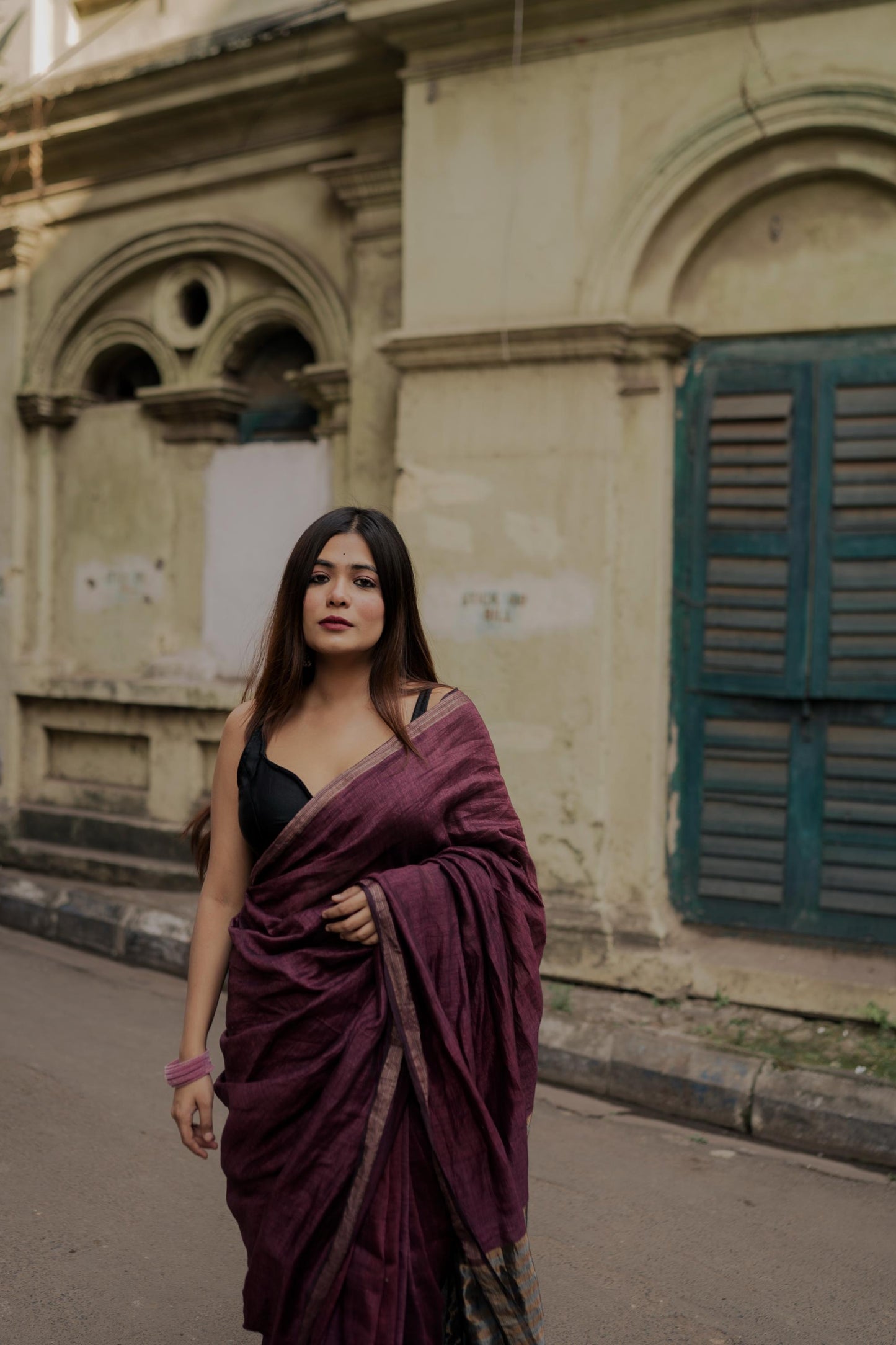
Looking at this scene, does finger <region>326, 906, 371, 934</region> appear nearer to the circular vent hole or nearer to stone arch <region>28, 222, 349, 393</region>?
stone arch <region>28, 222, 349, 393</region>

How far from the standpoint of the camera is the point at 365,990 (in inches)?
94.7

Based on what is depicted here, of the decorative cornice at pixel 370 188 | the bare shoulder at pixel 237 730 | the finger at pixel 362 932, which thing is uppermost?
the decorative cornice at pixel 370 188

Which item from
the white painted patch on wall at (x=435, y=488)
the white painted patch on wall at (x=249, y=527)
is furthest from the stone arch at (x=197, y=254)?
the white painted patch on wall at (x=435, y=488)

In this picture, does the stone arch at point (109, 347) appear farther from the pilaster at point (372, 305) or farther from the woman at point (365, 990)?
the woman at point (365, 990)

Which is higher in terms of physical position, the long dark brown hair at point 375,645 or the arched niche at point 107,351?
the arched niche at point 107,351

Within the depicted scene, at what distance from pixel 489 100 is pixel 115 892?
453cm

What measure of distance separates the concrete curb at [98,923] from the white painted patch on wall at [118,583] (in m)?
1.71

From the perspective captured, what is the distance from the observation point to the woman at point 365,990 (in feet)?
7.62

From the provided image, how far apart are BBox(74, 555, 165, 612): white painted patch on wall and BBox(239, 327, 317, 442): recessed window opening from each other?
97 cm

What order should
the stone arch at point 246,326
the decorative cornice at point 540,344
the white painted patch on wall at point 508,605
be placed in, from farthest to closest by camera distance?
the stone arch at point 246,326 → the white painted patch on wall at point 508,605 → the decorative cornice at point 540,344

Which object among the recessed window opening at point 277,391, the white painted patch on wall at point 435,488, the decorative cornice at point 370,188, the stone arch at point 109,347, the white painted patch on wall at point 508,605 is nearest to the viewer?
the white painted patch on wall at point 508,605

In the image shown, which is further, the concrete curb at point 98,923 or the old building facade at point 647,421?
the concrete curb at point 98,923

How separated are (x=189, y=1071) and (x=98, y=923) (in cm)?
453

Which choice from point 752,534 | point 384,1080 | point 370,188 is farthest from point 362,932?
point 370,188
